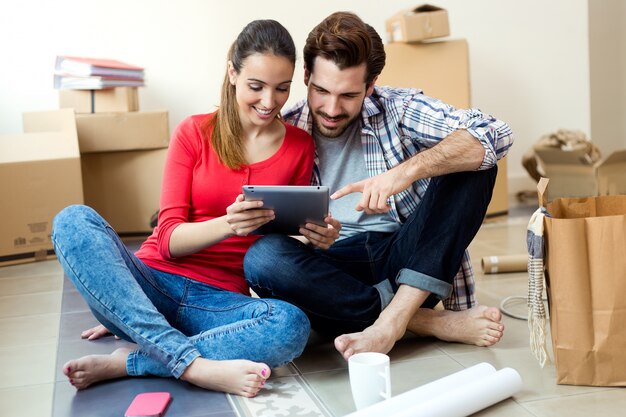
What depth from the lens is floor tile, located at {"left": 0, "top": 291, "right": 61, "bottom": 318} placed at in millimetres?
2285

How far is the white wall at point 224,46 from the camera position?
3.65 meters

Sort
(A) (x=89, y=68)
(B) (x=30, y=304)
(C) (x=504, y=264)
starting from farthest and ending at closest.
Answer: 1. (A) (x=89, y=68)
2. (C) (x=504, y=264)
3. (B) (x=30, y=304)

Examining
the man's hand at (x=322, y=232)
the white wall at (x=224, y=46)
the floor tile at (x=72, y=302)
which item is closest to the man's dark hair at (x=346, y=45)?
the man's hand at (x=322, y=232)

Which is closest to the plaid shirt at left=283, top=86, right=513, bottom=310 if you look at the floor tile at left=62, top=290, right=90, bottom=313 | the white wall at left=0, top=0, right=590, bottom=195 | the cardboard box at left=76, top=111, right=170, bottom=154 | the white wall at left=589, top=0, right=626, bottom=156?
the floor tile at left=62, top=290, right=90, bottom=313

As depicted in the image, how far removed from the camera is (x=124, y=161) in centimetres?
344

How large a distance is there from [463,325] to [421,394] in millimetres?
472

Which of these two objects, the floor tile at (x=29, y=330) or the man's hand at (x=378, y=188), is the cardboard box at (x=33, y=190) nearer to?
the floor tile at (x=29, y=330)

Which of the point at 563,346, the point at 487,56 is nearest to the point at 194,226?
the point at 563,346

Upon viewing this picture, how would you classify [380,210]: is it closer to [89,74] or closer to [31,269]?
[31,269]

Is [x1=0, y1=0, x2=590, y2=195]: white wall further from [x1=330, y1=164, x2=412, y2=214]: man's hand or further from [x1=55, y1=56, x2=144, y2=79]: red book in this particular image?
[x1=330, y1=164, x2=412, y2=214]: man's hand

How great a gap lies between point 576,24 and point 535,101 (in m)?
0.47

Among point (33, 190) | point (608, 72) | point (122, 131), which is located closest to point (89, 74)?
point (122, 131)

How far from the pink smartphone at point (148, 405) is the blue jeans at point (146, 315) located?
0.21ft

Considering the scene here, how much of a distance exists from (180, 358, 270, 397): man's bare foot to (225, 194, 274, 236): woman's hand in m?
0.26
